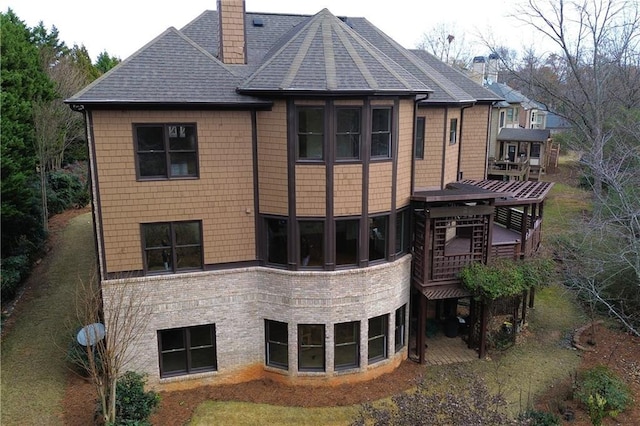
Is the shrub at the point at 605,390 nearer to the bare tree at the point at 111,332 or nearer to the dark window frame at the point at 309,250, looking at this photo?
the dark window frame at the point at 309,250

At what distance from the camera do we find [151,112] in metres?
12.9

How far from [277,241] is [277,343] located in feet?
11.0

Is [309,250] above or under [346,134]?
under

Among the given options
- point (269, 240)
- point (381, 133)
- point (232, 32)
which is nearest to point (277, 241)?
point (269, 240)

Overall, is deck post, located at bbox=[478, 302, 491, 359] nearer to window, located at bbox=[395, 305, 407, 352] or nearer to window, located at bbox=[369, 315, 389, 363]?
window, located at bbox=[395, 305, 407, 352]

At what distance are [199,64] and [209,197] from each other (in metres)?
4.01

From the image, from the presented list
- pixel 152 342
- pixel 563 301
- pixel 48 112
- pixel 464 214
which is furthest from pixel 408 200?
pixel 48 112

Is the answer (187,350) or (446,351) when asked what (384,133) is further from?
(187,350)

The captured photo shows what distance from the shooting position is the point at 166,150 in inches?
521

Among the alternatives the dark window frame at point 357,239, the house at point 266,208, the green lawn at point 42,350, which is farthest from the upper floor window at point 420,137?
the green lawn at point 42,350

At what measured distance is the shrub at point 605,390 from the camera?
13.6m

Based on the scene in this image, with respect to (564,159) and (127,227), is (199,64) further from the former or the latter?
(564,159)

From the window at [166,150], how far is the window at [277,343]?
5.40 m

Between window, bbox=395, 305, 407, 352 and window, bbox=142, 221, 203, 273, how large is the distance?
682 centimetres
